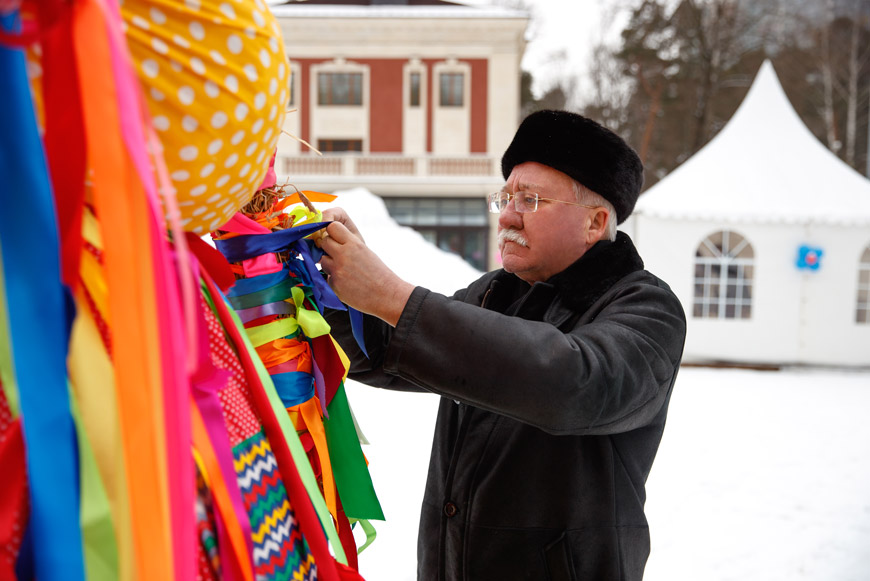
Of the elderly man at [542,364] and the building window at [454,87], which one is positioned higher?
the building window at [454,87]

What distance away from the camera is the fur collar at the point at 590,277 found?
1.58m

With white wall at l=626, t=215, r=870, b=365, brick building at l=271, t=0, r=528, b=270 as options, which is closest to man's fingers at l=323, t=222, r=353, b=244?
white wall at l=626, t=215, r=870, b=365

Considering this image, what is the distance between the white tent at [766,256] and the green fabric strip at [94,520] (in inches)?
371

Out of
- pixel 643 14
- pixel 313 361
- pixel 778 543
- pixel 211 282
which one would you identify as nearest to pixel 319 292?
pixel 313 361

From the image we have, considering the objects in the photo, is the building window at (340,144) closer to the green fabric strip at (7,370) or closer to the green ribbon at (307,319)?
the green ribbon at (307,319)

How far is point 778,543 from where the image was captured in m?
3.93

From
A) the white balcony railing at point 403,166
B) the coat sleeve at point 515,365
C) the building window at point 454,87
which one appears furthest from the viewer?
the building window at point 454,87

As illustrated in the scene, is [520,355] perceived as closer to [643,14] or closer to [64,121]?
[64,121]

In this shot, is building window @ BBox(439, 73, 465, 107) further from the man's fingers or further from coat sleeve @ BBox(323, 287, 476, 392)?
the man's fingers

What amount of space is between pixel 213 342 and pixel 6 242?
0.34 metres

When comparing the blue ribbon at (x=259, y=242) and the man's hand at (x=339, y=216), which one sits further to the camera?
the man's hand at (x=339, y=216)

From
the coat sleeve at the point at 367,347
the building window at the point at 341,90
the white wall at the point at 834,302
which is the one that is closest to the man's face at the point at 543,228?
the coat sleeve at the point at 367,347

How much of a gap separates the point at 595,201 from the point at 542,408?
0.70 metres

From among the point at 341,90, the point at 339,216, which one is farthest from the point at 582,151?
the point at 341,90
